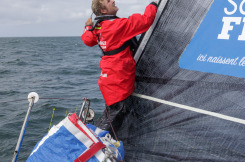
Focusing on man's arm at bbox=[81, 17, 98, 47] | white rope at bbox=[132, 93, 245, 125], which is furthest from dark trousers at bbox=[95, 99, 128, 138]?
man's arm at bbox=[81, 17, 98, 47]

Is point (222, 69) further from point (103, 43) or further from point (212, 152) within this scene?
point (103, 43)

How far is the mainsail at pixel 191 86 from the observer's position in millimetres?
1514

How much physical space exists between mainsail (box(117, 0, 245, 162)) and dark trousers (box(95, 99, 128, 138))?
2.5 inches

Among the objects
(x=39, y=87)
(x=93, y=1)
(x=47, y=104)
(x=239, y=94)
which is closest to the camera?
(x=239, y=94)

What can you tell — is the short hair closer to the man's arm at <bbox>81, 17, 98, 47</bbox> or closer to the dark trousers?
the man's arm at <bbox>81, 17, 98, 47</bbox>

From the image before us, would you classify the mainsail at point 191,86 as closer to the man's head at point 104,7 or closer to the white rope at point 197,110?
the white rope at point 197,110

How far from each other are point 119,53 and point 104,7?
1.12ft

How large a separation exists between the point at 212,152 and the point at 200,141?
0.10 m

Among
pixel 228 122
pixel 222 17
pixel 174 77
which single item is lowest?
pixel 228 122

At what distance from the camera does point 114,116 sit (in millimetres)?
2084

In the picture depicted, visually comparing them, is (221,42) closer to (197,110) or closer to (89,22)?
(197,110)

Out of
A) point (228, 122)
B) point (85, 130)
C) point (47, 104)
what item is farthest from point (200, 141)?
point (47, 104)

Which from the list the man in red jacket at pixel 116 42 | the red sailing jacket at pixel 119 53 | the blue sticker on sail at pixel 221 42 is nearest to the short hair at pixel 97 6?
the man in red jacket at pixel 116 42

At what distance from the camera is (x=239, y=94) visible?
4.89 ft
